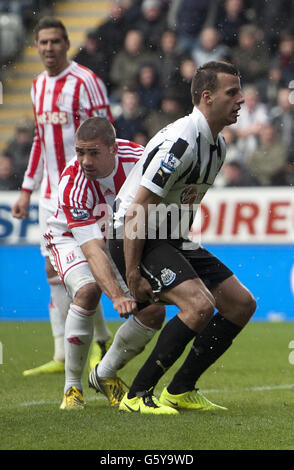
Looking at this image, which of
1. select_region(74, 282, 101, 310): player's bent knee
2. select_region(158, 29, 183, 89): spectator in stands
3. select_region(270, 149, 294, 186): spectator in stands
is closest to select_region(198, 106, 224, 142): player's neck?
select_region(74, 282, 101, 310): player's bent knee

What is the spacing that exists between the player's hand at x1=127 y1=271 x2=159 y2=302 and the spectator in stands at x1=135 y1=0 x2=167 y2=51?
8216 mm

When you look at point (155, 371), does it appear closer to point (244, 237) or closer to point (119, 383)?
point (119, 383)

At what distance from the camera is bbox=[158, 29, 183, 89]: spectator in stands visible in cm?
1233

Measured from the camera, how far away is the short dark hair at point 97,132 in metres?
5.32

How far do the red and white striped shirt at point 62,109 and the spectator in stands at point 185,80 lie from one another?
4.60 meters

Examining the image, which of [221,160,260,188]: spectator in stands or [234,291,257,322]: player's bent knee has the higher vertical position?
[234,291,257,322]: player's bent knee

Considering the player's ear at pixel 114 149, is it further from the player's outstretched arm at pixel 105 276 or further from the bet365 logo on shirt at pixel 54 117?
the bet365 logo on shirt at pixel 54 117

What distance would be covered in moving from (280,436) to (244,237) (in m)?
6.42

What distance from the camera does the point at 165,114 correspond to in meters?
11.9

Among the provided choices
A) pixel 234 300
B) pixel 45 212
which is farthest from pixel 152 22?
pixel 234 300

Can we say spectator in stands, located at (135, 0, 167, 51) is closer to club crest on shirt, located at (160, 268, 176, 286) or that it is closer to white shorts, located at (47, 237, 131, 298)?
white shorts, located at (47, 237, 131, 298)

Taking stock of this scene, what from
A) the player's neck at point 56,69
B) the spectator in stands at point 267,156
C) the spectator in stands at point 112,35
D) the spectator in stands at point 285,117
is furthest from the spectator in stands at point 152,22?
the player's neck at point 56,69

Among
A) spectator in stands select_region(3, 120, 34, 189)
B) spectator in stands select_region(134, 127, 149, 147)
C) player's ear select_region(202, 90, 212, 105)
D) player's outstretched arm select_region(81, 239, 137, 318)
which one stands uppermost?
player's ear select_region(202, 90, 212, 105)

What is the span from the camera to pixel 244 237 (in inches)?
421
